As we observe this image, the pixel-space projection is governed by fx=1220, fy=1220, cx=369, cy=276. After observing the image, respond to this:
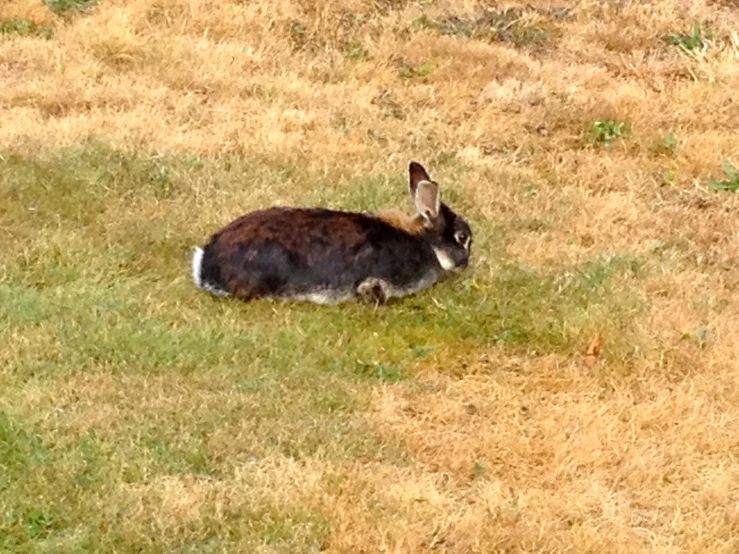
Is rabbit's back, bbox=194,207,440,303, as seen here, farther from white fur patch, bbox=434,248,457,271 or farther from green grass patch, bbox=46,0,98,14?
green grass patch, bbox=46,0,98,14

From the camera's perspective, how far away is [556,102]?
10.8 m

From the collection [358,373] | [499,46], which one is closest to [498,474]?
[358,373]

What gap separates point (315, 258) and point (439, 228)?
0.93m

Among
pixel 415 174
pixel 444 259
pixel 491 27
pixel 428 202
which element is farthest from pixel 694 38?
pixel 444 259

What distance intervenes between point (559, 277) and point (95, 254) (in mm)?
2927

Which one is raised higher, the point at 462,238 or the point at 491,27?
the point at 491,27

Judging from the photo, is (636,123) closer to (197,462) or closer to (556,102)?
(556,102)

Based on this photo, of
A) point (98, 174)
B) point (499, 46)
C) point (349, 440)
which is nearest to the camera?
point (349, 440)

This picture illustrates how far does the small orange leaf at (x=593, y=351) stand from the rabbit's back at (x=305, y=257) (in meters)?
1.21

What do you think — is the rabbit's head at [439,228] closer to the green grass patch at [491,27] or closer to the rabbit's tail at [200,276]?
the rabbit's tail at [200,276]

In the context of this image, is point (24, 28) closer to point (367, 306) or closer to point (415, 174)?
point (415, 174)

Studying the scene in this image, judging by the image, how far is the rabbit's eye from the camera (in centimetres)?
774

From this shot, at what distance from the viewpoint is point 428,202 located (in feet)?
25.3

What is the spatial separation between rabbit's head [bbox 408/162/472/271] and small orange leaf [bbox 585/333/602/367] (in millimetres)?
1183
